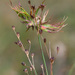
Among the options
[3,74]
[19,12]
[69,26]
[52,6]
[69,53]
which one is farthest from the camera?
[52,6]

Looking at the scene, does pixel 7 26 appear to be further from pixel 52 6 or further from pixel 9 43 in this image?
pixel 52 6

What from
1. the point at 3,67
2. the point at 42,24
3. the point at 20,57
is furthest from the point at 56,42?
the point at 42,24

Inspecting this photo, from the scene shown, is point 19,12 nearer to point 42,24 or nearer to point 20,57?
point 42,24

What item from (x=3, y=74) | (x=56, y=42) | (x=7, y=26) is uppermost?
(x=7, y=26)

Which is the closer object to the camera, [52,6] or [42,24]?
[42,24]

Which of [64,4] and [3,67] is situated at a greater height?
[64,4]

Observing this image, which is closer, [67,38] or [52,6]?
[67,38]

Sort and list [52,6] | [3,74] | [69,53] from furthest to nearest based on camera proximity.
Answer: [52,6] < [69,53] < [3,74]

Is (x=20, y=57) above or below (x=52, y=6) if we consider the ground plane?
below

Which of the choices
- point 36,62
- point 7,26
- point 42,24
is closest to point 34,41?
point 36,62
